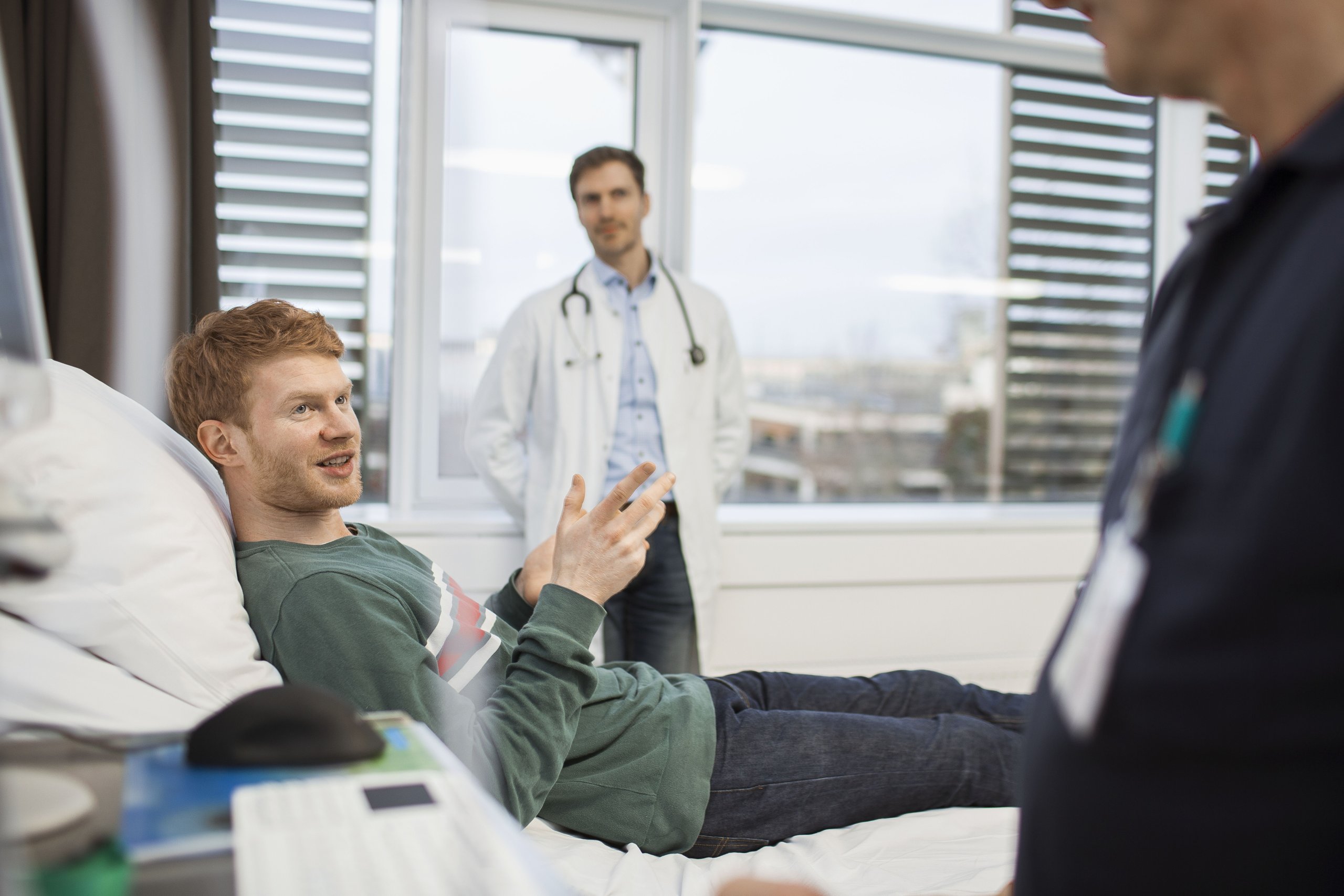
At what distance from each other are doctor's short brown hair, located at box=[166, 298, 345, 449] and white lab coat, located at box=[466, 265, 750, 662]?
43.8 inches

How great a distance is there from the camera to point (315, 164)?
268 cm

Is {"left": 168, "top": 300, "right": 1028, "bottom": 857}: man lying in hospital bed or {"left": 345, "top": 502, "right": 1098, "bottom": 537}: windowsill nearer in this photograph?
{"left": 168, "top": 300, "right": 1028, "bottom": 857}: man lying in hospital bed

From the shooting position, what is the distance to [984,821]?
1.37 m

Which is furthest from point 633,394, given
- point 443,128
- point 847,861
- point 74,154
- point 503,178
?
point 847,861

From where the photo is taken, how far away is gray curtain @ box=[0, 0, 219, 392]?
7.23ft

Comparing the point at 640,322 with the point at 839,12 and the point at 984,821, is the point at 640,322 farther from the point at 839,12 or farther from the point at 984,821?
the point at 984,821

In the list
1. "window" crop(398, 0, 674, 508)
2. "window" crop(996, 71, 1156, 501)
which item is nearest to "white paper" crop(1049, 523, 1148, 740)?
"window" crop(398, 0, 674, 508)

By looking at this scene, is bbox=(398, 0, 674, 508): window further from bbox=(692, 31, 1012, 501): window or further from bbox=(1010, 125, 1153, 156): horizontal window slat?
bbox=(1010, 125, 1153, 156): horizontal window slat

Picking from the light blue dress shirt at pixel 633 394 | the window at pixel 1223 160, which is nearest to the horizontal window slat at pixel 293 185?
the light blue dress shirt at pixel 633 394

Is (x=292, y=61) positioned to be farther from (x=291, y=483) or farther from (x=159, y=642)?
(x=159, y=642)

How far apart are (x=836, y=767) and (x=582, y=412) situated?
4.48 ft

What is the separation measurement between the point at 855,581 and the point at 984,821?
5.16 feet

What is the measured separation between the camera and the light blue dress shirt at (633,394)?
2541 millimetres

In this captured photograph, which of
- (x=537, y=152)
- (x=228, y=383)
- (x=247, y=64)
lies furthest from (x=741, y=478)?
(x=228, y=383)
